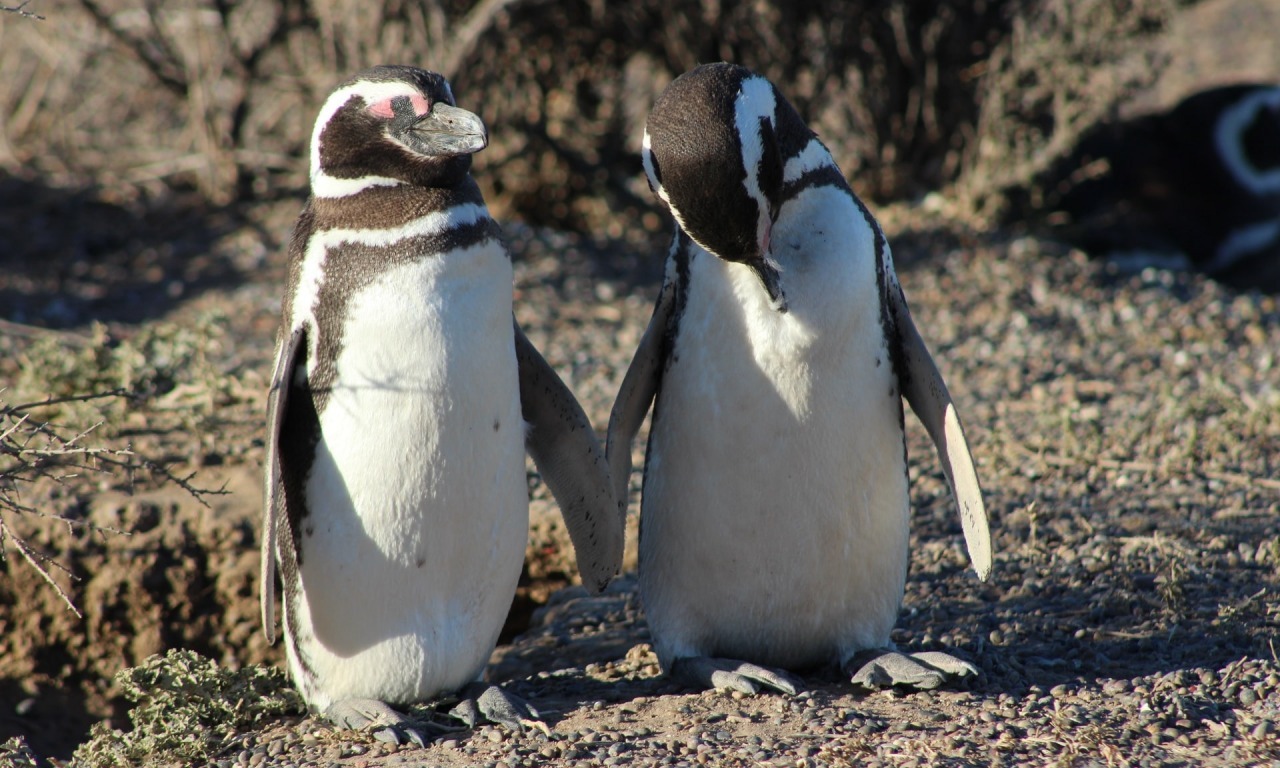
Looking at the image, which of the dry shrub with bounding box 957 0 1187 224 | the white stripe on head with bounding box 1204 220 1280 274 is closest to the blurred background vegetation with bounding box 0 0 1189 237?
the dry shrub with bounding box 957 0 1187 224

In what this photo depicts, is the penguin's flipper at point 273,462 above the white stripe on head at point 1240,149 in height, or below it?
below

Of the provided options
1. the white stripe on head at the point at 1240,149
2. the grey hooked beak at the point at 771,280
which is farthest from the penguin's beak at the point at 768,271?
the white stripe on head at the point at 1240,149

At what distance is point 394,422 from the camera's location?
2584 millimetres

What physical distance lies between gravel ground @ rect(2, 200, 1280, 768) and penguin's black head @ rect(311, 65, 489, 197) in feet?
3.49

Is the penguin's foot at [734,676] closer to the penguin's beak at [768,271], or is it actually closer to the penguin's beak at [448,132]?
the penguin's beak at [768,271]

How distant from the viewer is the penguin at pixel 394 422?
8.39 feet

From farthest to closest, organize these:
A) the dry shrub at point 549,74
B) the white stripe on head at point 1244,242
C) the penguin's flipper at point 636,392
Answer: the white stripe on head at point 1244,242
the dry shrub at point 549,74
the penguin's flipper at point 636,392

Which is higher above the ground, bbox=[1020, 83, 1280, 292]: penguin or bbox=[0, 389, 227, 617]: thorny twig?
bbox=[1020, 83, 1280, 292]: penguin

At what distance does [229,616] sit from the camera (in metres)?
3.75

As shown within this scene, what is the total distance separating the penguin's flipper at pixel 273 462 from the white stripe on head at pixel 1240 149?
6.95 m

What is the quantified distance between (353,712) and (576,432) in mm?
734

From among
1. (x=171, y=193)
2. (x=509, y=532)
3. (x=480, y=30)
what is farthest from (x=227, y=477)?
(x=171, y=193)

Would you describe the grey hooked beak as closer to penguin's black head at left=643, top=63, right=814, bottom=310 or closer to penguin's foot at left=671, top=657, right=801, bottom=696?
penguin's black head at left=643, top=63, right=814, bottom=310

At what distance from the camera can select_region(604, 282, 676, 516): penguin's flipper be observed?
2.87 m
